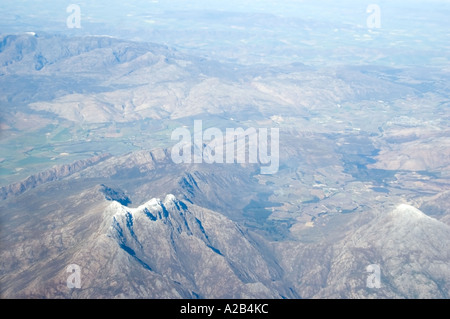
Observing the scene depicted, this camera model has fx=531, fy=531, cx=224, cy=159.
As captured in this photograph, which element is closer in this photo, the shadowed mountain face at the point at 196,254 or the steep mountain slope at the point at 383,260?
the shadowed mountain face at the point at 196,254

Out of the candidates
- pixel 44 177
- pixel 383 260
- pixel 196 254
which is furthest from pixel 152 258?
pixel 44 177

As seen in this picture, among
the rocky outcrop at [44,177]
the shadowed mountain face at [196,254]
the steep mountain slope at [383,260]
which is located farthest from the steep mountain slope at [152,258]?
the rocky outcrop at [44,177]

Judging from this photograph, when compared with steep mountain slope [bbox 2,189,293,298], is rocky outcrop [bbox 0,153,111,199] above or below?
below

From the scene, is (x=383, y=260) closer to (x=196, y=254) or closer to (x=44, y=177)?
(x=196, y=254)

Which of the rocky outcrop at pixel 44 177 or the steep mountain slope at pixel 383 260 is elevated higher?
the steep mountain slope at pixel 383 260

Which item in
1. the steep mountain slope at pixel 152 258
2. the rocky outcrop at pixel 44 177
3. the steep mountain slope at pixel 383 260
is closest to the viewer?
the steep mountain slope at pixel 152 258

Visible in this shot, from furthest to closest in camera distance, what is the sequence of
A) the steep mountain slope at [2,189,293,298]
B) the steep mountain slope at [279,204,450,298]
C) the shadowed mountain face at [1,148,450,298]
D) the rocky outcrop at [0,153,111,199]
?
the rocky outcrop at [0,153,111,199]
the steep mountain slope at [279,204,450,298]
the shadowed mountain face at [1,148,450,298]
the steep mountain slope at [2,189,293,298]

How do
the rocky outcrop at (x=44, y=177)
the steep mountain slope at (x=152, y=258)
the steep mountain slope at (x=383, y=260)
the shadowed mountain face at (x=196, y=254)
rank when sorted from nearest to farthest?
1. the steep mountain slope at (x=152, y=258)
2. the shadowed mountain face at (x=196, y=254)
3. the steep mountain slope at (x=383, y=260)
4. the rocky outcrop at (x=44, y=177)

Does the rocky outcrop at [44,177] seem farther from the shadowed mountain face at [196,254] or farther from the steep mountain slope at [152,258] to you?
the steep mountain slope at [152,258]

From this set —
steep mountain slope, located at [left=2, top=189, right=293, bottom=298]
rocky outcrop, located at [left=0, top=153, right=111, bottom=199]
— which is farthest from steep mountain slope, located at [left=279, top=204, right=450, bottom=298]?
rocky outcrop, located at [left=0, top=153, right=111, bottom=199]

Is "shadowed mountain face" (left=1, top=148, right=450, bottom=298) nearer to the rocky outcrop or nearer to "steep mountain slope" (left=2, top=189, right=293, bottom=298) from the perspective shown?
"steep mountain slope" (left=2, top=189, right=293, bottom=298)

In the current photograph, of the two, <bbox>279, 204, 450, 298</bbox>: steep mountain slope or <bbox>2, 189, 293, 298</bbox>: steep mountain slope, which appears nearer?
<bbox>2, 189, 293, 298</bbox>: steep mountain slope

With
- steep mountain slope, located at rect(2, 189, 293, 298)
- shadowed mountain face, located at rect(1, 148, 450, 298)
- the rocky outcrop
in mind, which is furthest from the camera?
the rocky outcrop
